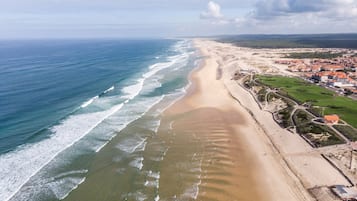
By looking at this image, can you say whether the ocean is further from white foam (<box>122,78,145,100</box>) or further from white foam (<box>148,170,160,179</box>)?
white foam (<box>122,78,145,100</box>)

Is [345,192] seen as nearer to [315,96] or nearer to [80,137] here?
[80,137]

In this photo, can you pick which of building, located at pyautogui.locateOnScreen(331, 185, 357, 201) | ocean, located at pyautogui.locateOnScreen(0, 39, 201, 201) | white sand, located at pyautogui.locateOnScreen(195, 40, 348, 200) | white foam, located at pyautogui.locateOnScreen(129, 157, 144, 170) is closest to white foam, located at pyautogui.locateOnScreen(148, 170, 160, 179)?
ocean, located at pyautogui.locateOnScreen(0, 39, 201, 201)

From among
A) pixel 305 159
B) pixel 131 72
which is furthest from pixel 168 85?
pixel 305 159

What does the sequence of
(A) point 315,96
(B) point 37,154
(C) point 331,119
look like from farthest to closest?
(A) point 315,96
(C) point 331,119
(B) point 37,154

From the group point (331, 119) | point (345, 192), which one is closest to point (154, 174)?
point (345, 192)

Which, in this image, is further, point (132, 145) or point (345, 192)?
point (132, 145)

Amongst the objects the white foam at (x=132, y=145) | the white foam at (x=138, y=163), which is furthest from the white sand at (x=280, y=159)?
the white foam at (x=132, y=145)
